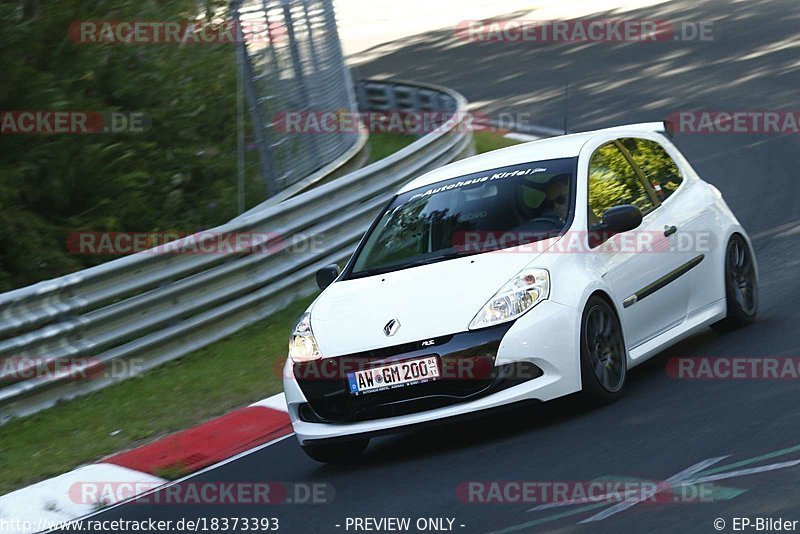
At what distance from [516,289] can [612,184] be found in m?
1.56

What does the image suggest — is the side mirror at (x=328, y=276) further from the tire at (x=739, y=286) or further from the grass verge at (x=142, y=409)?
the tire at (x=739, y=286)

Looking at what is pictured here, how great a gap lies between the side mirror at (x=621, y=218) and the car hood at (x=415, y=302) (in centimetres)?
38

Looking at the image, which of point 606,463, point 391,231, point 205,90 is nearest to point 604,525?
point 606,463

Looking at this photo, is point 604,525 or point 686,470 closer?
point 604,525

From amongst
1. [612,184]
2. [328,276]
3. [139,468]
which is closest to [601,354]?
[612,184]

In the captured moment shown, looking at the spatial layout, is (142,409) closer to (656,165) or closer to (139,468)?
(139,468)

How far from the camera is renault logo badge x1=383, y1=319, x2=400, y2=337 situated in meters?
7.12

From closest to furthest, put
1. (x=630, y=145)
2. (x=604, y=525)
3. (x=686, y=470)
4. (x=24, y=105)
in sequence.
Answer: (x=604, y=525) < (x=686, y=470) < (x=630, y=145) < (x=24, y=105)

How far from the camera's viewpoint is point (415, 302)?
732 cm

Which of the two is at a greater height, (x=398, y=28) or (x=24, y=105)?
(x=24, y=105)

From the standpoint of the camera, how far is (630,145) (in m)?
9.09

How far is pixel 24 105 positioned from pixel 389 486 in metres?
7.82

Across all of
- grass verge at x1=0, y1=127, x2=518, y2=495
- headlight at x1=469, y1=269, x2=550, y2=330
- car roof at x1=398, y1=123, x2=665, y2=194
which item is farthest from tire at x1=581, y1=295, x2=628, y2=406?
grass verge at x1=0, y1=127, x2=518, y2=495

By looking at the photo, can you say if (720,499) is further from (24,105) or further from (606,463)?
(24,105)
